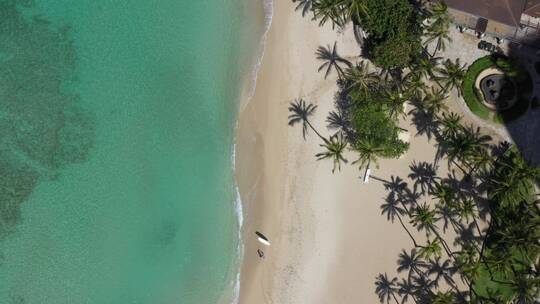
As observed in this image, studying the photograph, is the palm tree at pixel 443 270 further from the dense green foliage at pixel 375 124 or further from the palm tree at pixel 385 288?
the dense green foliage at pixel 375 124

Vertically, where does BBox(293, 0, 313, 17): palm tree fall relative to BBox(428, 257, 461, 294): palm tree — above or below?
above

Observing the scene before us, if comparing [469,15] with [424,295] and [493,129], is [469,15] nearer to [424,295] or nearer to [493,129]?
[493,129]

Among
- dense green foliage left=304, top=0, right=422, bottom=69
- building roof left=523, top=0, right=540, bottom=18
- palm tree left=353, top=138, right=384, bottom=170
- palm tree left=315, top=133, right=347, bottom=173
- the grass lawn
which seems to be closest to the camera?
dense green foliage left=304, top=0, right=422, bottom=69

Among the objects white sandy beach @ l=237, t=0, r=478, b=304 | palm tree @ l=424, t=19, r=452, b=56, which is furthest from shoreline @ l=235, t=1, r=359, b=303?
palm tree @ l=424, t=19, r=452, b=56

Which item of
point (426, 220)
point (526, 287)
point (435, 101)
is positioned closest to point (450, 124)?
point (435, 101)

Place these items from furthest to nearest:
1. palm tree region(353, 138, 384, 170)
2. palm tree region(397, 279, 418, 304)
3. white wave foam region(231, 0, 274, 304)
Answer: white wave foam region(231, 0, 274, 304) → palm tree region(397, 279, 418, 304) → palm tree region(353, 138, 384, 170)

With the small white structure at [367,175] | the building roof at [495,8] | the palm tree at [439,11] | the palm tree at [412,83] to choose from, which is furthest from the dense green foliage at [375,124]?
the building roof at [495,8]

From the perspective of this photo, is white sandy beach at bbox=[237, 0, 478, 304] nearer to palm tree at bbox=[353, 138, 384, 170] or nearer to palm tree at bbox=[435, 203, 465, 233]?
palm tree at bbox=[353, 138, 384, 170]
